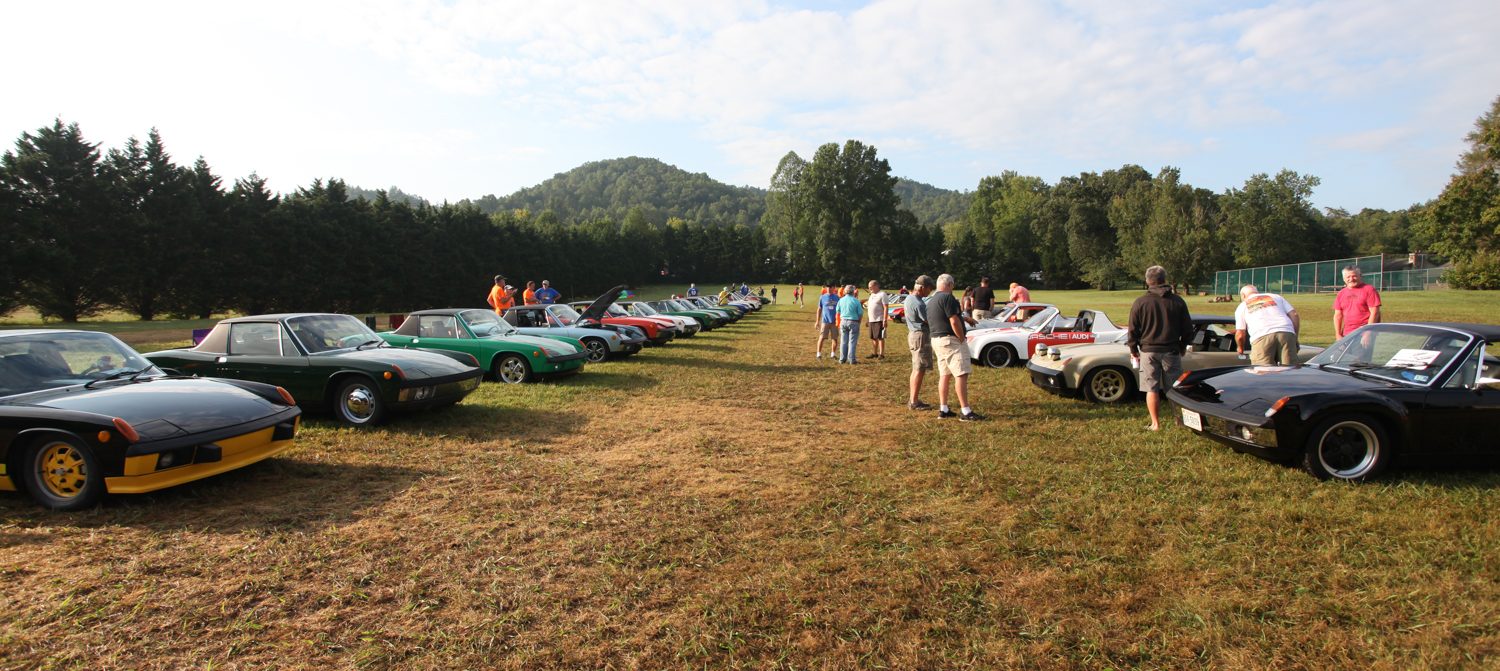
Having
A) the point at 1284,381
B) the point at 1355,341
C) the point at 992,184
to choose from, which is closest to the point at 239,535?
the point at 1284,381

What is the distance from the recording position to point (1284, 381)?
5691 mm

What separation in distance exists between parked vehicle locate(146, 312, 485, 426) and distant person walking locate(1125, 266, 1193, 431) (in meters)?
7.10

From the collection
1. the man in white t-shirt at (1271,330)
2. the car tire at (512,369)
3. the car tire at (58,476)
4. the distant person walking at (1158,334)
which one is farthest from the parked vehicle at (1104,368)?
the car tire at (58,476)

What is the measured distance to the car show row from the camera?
4.47m

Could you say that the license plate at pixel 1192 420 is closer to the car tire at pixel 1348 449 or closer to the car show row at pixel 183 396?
the car tire at pixel 1348 449

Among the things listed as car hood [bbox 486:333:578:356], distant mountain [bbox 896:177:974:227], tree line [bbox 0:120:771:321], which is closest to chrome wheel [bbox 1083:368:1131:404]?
car hood [bbox 486:333:578:356]

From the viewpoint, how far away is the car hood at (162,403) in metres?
4.58

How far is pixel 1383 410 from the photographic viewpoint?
513 centimetres

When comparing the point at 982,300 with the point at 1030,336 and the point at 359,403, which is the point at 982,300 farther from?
the point at 359,403

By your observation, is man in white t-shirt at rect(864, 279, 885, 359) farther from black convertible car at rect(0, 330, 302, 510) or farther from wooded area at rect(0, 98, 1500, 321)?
wooded area at rect(0, 98, 1500, 321)

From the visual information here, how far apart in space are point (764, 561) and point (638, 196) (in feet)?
503

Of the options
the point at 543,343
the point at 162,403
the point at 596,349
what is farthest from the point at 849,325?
the point at 162,403

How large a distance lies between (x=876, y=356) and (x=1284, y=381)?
30.6 ft

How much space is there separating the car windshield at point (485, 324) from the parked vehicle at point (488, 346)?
3cm
